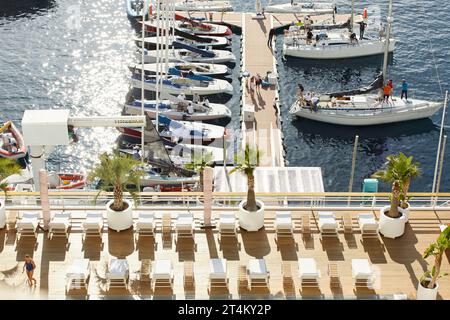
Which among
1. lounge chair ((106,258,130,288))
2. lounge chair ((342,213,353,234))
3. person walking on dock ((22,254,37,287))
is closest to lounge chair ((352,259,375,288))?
lounge chair ((342,213,353,234))

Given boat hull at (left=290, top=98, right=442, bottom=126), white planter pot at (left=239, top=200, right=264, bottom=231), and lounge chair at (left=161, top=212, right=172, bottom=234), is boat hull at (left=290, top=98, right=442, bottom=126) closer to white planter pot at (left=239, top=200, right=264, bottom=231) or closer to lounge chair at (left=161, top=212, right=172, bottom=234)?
white planter pot at (left=239, top=200, right=264, bottom=231)

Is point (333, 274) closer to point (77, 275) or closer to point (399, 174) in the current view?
point (399, 174)

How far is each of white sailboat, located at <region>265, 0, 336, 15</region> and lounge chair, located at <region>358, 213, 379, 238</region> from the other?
5685cm

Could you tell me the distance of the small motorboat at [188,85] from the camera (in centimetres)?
7444

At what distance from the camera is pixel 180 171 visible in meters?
60.9

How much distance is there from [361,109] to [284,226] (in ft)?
112

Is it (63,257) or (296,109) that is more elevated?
(63,257)

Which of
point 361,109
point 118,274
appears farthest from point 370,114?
point 118,274

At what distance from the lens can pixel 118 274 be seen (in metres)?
34.8

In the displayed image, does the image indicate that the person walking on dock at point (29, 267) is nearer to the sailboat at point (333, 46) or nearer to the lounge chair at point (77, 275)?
the lounge chair at point (77, 275)

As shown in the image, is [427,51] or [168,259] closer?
[168,259]

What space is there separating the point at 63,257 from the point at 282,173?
807 inches

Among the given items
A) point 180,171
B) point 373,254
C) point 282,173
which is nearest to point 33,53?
point 180,171

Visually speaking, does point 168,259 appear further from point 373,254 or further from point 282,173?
point 282,173
